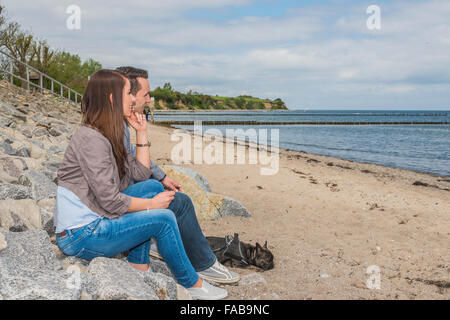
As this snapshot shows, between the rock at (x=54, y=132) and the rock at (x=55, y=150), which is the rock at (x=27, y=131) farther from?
the rock at (x=54, y=132)

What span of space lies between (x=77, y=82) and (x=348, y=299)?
3413 centimetres

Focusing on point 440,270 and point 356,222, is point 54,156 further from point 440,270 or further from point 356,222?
point 440,270

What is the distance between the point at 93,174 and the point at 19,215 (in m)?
1.22

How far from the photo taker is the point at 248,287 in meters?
3.41

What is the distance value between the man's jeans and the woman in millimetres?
293

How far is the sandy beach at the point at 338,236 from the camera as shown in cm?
357

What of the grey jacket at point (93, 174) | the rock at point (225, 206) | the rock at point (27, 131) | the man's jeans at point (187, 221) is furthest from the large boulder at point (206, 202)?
the rock at point (27, 131)

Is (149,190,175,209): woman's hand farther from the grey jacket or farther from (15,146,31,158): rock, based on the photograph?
(15,146,31,158): rock

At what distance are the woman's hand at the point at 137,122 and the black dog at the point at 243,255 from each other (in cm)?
155

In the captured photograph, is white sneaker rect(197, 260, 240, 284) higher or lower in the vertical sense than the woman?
lower

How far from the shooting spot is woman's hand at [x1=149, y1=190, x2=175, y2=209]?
9.02 feet

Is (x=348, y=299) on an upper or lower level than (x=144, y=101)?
lower

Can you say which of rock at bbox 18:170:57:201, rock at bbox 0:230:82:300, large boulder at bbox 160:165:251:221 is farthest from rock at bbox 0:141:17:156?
rock at bbox 0:230:82:300
